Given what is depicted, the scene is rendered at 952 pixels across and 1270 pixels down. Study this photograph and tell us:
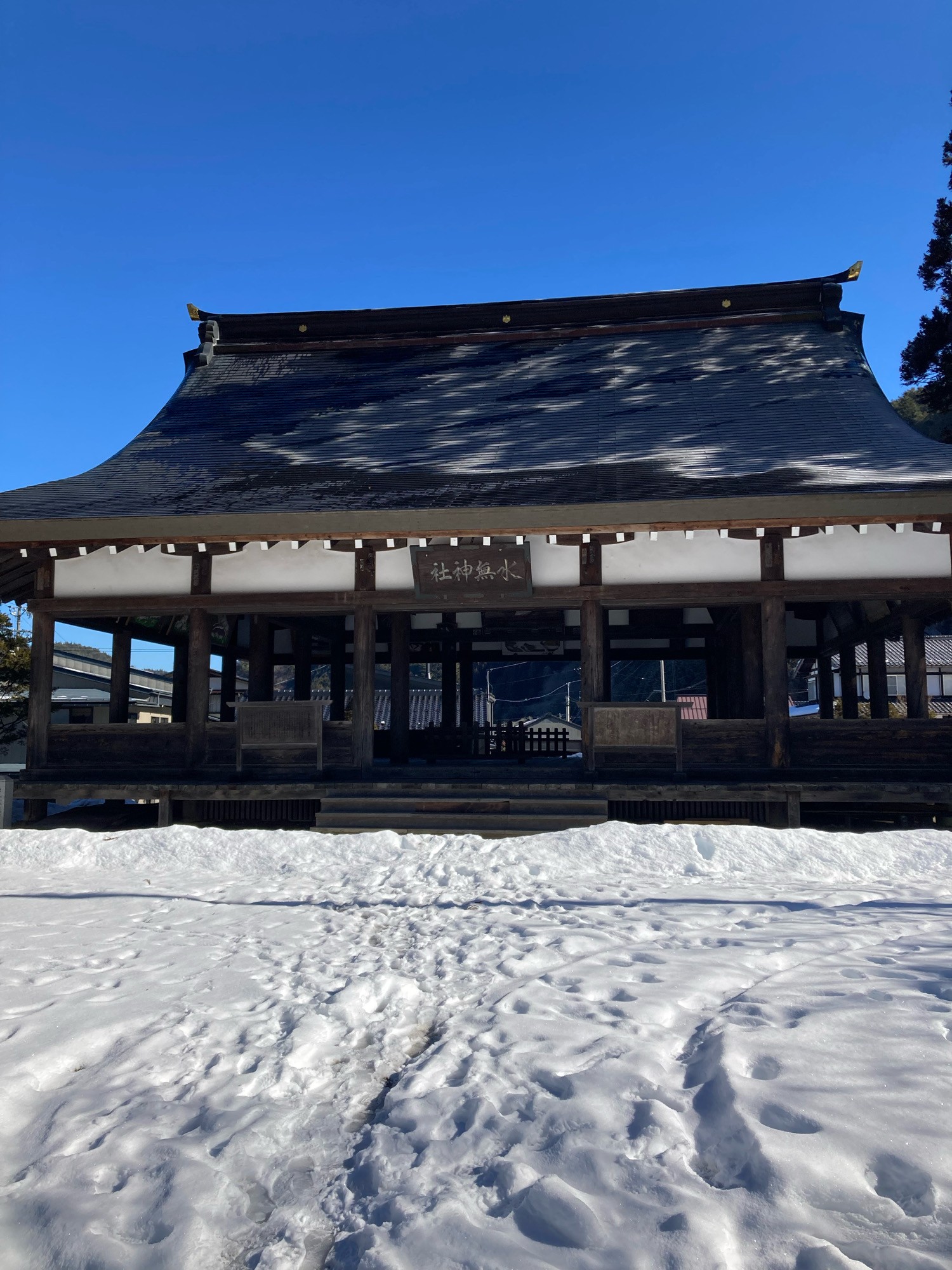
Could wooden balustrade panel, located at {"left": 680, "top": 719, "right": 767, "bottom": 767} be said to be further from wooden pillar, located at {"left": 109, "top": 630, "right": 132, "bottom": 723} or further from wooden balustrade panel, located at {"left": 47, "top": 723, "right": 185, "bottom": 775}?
wooden pillar, located at {"left": 109, "top": 630, "right": 132, "bottom": 723}

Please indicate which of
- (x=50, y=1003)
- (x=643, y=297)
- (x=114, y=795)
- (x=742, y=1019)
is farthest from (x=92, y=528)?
(x=643, y=297)

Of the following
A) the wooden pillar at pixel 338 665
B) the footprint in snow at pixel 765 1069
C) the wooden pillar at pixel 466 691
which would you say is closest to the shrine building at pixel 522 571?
the wooden pillar at pixel 338 665

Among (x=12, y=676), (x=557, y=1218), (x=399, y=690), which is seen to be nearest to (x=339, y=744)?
(x=399, y=690)

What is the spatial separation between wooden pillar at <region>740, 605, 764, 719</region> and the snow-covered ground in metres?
6.37

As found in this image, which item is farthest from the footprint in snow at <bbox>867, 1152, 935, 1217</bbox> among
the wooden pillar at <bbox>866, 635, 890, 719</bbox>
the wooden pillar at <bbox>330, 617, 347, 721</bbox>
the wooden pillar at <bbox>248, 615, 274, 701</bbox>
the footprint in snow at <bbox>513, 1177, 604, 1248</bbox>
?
the wooden pillar at <bbox>330, 617, 347, 721</bbox>

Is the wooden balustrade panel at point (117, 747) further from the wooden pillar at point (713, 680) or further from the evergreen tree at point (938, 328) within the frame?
the evergreen tree at point (938, 328)

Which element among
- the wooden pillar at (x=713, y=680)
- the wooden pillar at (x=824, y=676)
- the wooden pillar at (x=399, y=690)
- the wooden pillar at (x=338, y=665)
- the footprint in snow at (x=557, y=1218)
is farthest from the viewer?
the wooden pillar at (x=338, y=665)

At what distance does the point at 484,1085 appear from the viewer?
2.95m

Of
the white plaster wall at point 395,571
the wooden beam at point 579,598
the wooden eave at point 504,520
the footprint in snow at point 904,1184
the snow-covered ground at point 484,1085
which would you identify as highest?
the wooden eave at point 504,520

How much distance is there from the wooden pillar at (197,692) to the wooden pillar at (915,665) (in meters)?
9.99

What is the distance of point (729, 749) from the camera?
412 inches

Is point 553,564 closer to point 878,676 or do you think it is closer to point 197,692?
point 197,692

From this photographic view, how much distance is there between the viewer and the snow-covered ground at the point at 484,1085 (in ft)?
6.93

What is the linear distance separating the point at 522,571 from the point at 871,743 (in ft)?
16.5
